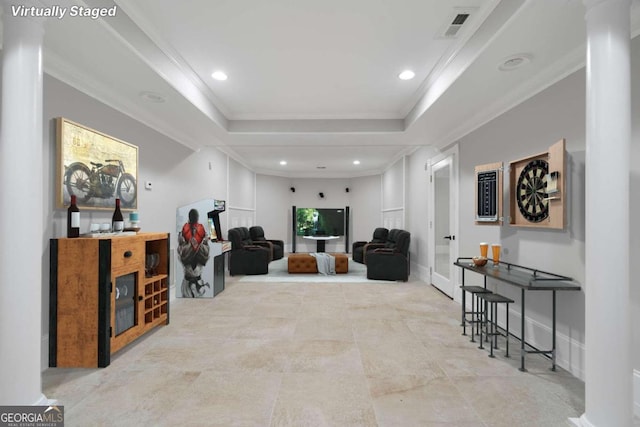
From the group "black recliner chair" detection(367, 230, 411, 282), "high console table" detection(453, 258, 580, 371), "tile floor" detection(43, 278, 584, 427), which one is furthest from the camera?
"black recliner chair" detection(367, 230, 411, 282)

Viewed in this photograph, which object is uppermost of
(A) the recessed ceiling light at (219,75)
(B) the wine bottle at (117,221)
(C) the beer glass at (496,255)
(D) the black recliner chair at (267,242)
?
(A) the recessed ceiling light at (219,75)

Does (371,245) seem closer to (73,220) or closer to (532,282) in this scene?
(532,282)

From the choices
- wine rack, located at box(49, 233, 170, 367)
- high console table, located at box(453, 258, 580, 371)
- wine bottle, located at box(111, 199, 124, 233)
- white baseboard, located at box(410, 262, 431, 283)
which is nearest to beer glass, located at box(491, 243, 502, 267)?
high console table, located at box(453, 258, 580, 371)

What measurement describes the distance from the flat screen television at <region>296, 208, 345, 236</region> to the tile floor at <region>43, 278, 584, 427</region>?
7.11 metres

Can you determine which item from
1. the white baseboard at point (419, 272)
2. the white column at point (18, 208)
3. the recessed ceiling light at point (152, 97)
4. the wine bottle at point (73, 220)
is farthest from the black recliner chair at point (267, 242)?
the white column at point (18, 208)

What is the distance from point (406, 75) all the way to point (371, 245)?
5075 mm

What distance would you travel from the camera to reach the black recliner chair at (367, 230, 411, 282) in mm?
6574

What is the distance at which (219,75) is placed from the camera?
388 cm

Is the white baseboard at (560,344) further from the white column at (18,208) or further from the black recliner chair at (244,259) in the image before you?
the black recliner chair at (244,259)

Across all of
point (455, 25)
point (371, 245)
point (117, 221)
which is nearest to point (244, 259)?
point (371, 245)

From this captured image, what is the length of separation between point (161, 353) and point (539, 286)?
11.1ft

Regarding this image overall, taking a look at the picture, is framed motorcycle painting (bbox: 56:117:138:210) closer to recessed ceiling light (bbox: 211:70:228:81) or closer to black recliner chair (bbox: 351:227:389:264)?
recessed ceiling light (bbox: 211:70:228:81)

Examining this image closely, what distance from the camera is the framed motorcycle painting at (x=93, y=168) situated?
289 centimetres

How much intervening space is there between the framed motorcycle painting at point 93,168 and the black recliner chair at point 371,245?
18.6 feet
